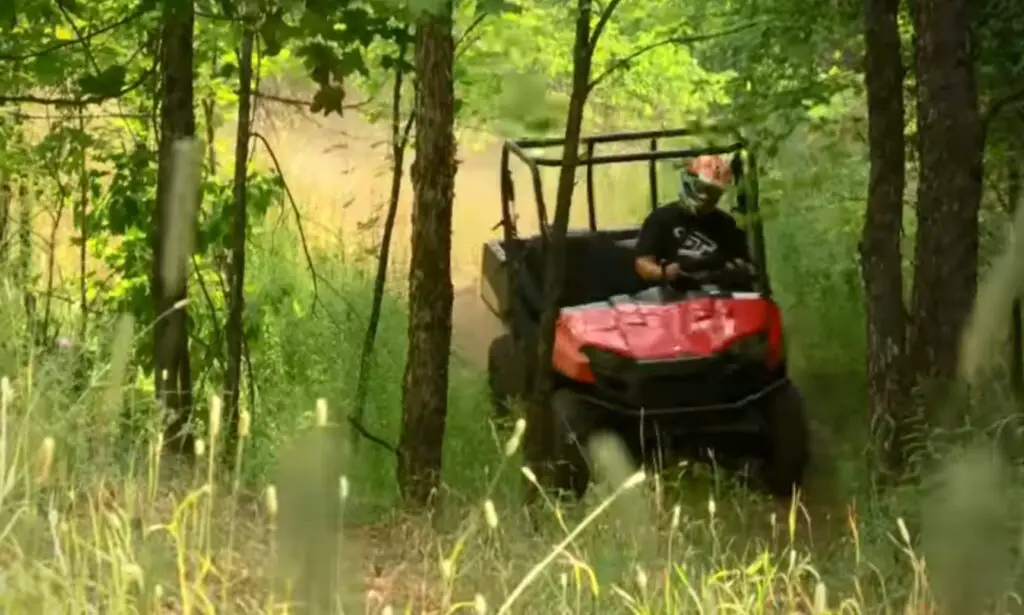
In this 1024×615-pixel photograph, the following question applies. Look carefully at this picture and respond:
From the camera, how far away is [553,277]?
509 cm

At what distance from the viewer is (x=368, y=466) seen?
558 cm

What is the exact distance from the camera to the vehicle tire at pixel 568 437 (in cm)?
514

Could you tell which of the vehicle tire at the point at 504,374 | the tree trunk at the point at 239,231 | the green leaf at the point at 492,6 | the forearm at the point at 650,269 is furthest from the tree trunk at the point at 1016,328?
the tree trunk at the point at 239,231

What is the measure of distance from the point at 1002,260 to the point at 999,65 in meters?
3.61

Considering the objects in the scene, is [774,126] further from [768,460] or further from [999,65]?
[768,460]

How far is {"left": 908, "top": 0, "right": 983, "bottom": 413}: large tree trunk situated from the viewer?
4094mm

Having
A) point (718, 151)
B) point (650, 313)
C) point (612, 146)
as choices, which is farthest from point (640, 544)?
point (612, 146)

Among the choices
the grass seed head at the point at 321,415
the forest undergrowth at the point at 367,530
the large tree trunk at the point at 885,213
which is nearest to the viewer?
the grass seed head at the point at 321,415

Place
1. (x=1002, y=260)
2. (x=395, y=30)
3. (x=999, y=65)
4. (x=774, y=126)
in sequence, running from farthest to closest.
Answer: (x=774, y=126) → (x=999, y=65) → (x=395, y=30) → (x=1002, y=260)

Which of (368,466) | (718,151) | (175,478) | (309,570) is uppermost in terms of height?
(718,151)

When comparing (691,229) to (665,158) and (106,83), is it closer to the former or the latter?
(665,158)

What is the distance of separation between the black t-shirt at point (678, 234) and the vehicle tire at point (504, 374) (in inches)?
34.9

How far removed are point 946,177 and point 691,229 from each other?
1.69 meters

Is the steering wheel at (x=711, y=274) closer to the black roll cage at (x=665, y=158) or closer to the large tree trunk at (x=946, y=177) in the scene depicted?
the black roll cage at (x=665, y=158)
